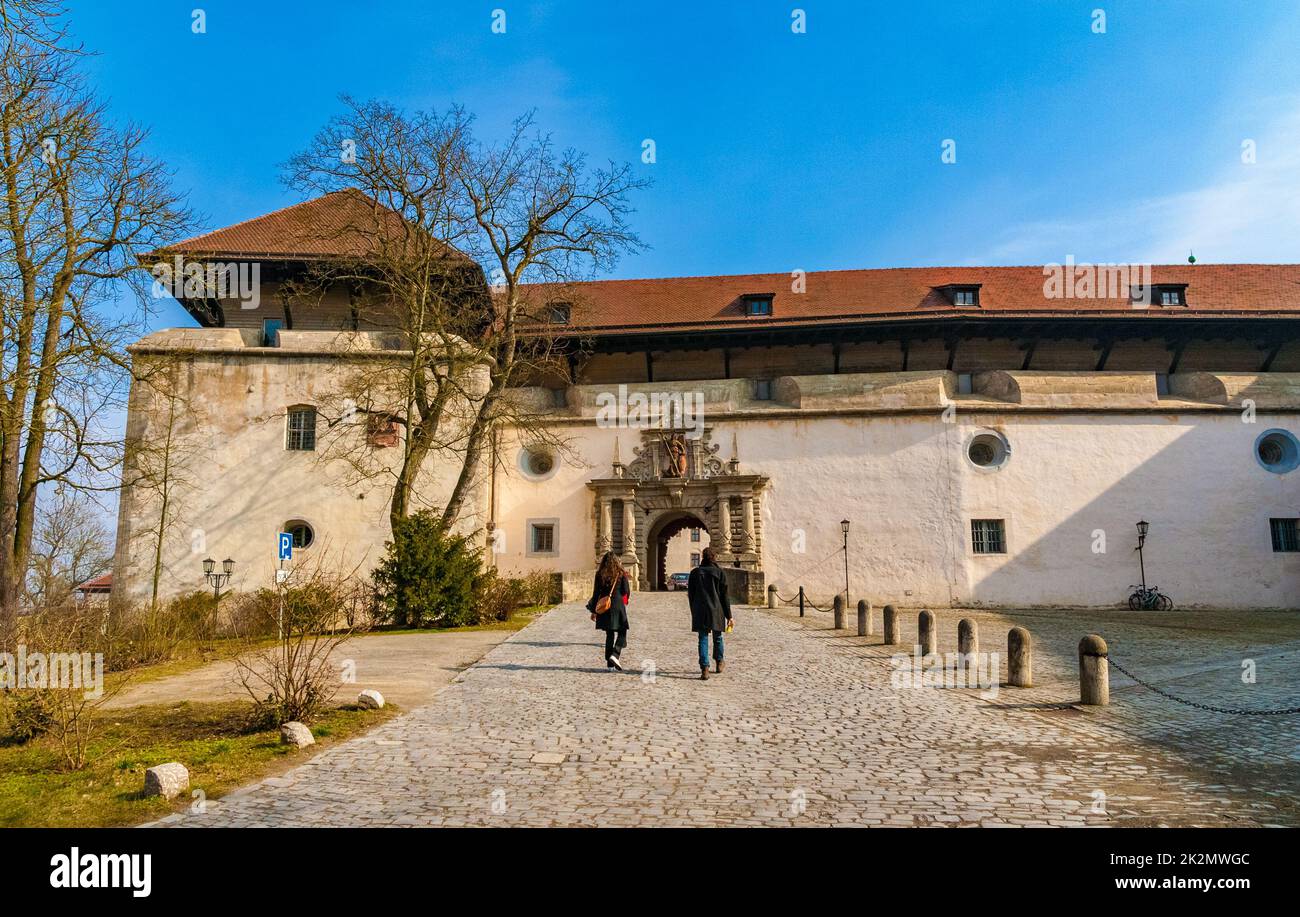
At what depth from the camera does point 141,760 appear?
20.3 ft

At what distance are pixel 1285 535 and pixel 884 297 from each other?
14.0 meters

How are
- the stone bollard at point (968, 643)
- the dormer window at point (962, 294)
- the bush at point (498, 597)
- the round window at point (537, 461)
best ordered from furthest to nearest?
the dormer window at point (962, 294)
the round window at point (537, 461)
the bush at point (498, 597)
the stone bollard at point (968, 643)

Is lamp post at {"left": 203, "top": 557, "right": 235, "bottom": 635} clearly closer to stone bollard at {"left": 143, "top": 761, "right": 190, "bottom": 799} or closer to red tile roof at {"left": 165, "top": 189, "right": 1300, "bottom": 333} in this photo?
red tile roof at {"left": 165, "top": 189, "right": 1300, "bottom": 333}

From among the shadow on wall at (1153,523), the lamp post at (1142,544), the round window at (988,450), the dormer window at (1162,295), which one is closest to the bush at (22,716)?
the shadow on wall at (1153,523)

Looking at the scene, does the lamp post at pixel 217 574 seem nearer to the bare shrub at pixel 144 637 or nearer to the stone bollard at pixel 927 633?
the bare shrub at pixel 144 637

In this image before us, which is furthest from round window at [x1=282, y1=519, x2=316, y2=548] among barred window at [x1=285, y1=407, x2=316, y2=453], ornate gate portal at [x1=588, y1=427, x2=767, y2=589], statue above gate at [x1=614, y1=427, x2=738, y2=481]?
statue above gate at [x1=614, y1=427, x2=738, y2=481]

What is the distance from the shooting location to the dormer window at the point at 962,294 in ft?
85.5

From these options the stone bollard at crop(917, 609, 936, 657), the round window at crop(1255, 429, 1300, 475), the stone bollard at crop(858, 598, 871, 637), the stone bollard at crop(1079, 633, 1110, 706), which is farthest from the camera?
the round window at crop(1255, 429, 1300, 475)

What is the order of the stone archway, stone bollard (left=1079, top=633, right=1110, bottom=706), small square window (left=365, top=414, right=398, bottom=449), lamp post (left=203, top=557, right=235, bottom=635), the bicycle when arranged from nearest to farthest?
Result: stone bollard (left=1079, top=633, right=1110, bottom=706)
lamp post (left=203, top=557, right=235, bottom=635)
small square window (left=365, top=414, right=398, bottom=449)
the bicycle
the stone archway

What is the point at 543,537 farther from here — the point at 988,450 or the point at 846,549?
the point at 988,450

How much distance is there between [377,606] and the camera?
56.3 ft

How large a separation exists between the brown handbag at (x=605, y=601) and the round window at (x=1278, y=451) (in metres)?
23.6

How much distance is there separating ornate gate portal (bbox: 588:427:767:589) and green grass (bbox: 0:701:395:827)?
1628cm

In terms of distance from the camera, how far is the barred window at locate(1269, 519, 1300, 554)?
2386cm
